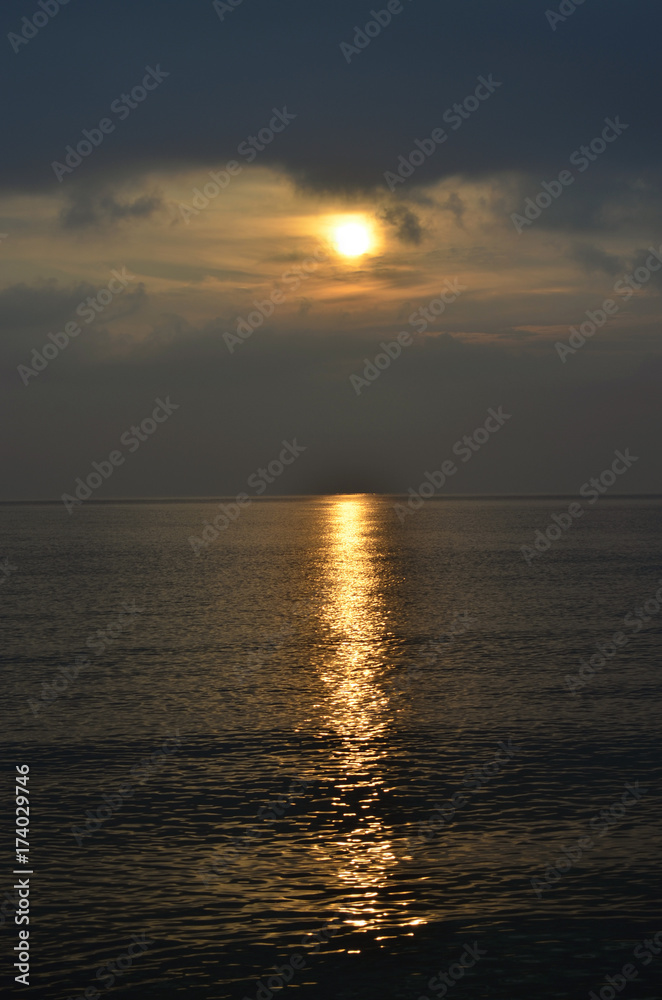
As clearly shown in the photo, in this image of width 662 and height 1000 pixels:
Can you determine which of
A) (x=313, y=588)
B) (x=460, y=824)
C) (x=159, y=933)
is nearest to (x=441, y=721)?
(x=460, y=824)

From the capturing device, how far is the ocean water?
60.7 ft

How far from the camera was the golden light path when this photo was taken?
21906mm

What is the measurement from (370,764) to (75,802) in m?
9.08

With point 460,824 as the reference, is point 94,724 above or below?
above

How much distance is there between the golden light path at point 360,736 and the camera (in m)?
21.9

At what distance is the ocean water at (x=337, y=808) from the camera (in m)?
18.5

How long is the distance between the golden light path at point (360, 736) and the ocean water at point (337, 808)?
10cm

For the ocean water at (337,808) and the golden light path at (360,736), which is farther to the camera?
the golden light path at (360,736)

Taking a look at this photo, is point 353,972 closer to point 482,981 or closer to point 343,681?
point 482,981

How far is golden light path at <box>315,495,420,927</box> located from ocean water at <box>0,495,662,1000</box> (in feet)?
0.34

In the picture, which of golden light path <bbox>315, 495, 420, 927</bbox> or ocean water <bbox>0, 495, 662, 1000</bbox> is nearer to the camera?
ocean water <bbox>0, 495, 662, 1000</bbox>

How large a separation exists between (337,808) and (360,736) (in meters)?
8.54

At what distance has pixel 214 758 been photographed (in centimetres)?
3250

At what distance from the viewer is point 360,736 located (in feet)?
117
